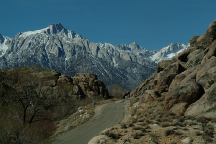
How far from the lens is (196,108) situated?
35.8 meters

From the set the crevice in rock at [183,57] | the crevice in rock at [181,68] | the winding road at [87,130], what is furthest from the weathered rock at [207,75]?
the crevice in rock at [183,57]

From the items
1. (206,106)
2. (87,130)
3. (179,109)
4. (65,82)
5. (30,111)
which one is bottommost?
(87,130)

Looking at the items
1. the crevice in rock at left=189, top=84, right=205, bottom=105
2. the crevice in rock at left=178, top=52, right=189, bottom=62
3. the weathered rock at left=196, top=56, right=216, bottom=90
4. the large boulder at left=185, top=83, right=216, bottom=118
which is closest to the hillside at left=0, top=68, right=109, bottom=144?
the crevice in rock at left=189, top=84, right=205, bottom=105

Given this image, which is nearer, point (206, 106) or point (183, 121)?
point (183, 121)

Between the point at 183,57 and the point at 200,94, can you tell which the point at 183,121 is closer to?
the point at 200,94

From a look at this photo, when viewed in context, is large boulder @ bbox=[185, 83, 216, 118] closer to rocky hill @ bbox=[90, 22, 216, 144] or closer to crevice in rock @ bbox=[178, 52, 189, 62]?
rocky hill @ bbox=[90, 22, 216, 144]

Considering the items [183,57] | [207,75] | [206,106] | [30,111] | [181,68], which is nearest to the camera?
[206,106]

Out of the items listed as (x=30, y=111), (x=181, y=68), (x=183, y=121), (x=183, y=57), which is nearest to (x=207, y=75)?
(x=183, y=121)

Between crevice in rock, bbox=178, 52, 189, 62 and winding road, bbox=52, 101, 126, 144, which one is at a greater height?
crevice in rock, bbox=178, 52, 189, 62

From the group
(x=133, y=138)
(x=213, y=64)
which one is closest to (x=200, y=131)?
(x=133, y=138)

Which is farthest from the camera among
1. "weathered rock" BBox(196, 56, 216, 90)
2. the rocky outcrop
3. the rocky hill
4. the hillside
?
the rocky outcrop

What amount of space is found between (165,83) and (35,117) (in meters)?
32.7

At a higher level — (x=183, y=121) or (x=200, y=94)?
(x=200, y=94)

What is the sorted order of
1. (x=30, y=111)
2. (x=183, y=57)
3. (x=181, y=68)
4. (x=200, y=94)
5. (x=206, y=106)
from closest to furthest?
(x=206, y=106) → (x=200, y=94) → (x=181, y=68) → (x=183, y=57) → (x=30, y=111)
